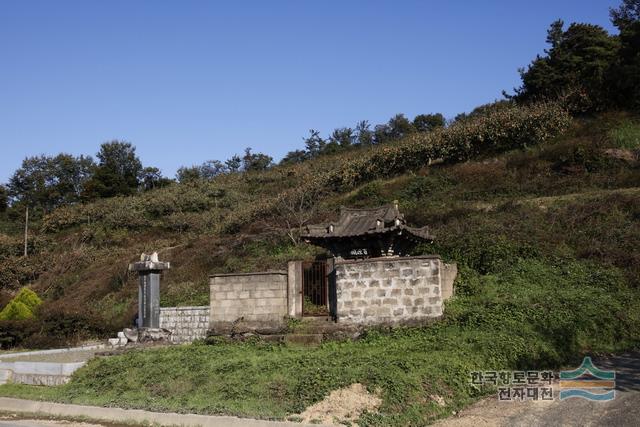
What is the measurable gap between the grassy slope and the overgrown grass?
28mm

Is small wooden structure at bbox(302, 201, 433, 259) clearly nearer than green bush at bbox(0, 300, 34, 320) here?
Yes

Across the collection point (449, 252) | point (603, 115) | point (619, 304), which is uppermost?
point (603, 115)

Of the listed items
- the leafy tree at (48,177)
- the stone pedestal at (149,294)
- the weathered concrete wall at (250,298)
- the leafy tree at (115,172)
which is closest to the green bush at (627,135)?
the weathered concrete wall at (250,298)

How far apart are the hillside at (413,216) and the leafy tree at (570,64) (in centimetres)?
457

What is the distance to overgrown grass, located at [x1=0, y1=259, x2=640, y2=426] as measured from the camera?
938cm

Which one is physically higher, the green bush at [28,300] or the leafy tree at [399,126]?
the leafy tree at [399,126]

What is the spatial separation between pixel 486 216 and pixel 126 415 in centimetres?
1804

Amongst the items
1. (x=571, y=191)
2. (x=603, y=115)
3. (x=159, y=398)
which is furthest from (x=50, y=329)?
(x=603, y=115)

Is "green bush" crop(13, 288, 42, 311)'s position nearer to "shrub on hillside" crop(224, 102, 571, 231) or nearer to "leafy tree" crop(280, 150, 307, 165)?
"shrub on hillside" crop(224, 102, 571, 231)

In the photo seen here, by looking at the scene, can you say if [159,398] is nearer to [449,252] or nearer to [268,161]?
[449,252]

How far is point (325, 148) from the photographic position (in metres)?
68.4

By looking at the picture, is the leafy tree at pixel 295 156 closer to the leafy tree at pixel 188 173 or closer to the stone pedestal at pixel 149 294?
the leafy tree at pixel 188 173

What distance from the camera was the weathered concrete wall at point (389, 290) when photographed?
13727 mm

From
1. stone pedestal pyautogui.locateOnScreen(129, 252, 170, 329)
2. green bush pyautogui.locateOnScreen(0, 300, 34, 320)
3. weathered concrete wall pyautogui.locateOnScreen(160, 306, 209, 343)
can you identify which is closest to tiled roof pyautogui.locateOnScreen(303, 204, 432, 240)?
weathered concrete wall pyautogui.locateOnScreen(160, 306, 209, 343)
